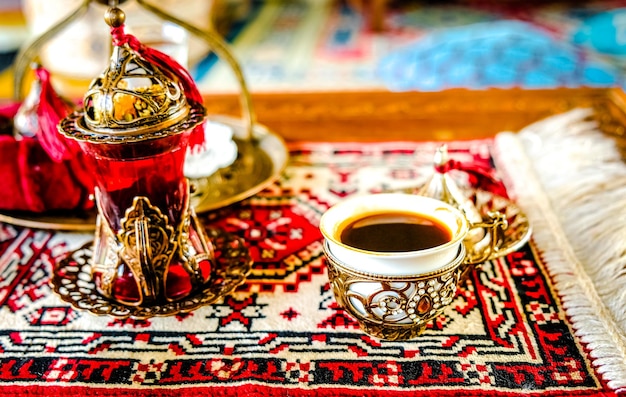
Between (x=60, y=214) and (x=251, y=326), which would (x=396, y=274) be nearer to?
(x=251, y=326)

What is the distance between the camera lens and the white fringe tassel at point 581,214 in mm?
471

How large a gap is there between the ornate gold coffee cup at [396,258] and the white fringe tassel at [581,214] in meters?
0.10

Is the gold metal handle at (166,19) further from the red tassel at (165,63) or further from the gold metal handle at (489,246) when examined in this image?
the gold metal handle at (489,246)

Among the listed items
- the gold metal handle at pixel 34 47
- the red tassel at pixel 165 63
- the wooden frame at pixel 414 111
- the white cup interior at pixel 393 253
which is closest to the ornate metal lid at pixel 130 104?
the red tassel at pixel 165 63

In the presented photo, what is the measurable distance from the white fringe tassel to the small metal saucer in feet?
0.86

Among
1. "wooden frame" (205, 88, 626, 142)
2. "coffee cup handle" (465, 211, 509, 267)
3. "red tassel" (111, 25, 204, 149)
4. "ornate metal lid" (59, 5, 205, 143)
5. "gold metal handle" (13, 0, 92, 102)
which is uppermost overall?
"wooden frame" (205, 88, 626, 142)

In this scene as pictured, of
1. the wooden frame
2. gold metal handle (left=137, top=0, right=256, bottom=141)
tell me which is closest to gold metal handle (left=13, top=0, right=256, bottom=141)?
gold metal handle (left=137, top=0, right=256, bottom=141)

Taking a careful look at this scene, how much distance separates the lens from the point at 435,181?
55 cm

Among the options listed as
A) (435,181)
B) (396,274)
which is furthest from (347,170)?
(396,274)

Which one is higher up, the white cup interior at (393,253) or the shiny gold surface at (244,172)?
the shiny gold surface at (244,172)

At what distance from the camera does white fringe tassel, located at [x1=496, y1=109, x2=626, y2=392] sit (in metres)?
0.47

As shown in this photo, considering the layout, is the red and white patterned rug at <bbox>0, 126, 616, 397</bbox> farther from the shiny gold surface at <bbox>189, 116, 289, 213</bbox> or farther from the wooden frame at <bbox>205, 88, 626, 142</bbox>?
the wooden frame at <bbox>205, 88, 626, 142</bbox>

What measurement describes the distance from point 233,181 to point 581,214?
35cm

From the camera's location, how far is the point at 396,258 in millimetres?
408
